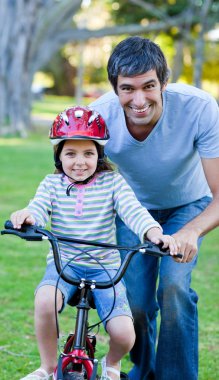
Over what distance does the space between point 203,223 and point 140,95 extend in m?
0.77

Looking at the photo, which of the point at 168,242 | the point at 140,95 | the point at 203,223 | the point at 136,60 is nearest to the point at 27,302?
the point at 203,223

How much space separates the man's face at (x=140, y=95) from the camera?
4.21 meters

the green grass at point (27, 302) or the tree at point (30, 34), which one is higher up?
the tree at point (30, 34)

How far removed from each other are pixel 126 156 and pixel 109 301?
1079 mm

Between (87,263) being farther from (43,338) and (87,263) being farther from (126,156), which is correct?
(126,156)

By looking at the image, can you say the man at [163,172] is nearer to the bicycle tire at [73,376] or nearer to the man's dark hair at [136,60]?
the man's dark hair at [136,60]

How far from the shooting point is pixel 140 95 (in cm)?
423

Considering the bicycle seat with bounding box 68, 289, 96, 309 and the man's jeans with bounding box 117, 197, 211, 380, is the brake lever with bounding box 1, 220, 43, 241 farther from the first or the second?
the man's jeans with bounding box 117, 197, 211, 380

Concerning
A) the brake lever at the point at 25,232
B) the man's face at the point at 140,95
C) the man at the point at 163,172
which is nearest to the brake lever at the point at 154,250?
the man at the point at 163,172

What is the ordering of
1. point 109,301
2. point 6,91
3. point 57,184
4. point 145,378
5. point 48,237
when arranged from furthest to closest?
point 6,91
point 145,378
point 57,184
point 109,301
point 48,237

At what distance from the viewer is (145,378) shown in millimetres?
4996

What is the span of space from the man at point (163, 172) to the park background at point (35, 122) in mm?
842

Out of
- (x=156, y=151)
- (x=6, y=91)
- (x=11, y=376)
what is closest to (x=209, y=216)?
(x=156, y=151)

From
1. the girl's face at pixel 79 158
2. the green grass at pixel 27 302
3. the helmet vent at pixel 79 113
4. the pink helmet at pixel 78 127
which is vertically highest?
Result: the helmet vent at pixel 79 113
